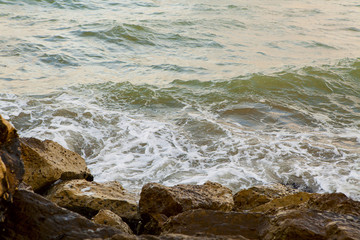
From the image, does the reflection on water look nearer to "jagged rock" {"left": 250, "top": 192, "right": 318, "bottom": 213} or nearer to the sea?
the sea

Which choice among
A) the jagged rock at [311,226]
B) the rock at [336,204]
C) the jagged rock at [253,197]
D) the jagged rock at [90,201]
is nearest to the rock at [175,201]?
the jagged rock at [90,201]

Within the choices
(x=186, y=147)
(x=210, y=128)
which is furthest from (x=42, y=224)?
Result: (x=210, y=128)

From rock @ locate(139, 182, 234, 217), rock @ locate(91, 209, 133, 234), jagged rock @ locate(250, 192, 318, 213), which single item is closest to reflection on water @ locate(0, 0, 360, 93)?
rock @ locate(139, 182, 234, 217)

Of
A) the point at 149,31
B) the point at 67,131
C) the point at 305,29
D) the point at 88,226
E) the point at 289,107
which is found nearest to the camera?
the point at 88,226

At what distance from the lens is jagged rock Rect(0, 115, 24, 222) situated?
7.18ft

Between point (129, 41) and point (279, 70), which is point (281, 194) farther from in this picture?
point (129, 41)

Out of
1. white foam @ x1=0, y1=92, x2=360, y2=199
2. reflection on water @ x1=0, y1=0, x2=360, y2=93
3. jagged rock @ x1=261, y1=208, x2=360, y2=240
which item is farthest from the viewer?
reflection on water @ x1=0, y1=0, x2=360, y2=93

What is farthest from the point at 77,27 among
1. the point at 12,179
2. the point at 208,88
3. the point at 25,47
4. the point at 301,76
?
the point at 12,179

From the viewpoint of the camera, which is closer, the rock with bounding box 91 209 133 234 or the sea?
the rock with bounding box 91 209 133 234

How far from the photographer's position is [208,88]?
9094mm

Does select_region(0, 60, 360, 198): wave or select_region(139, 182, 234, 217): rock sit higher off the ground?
select_region(139, 182, 234, 217): rock

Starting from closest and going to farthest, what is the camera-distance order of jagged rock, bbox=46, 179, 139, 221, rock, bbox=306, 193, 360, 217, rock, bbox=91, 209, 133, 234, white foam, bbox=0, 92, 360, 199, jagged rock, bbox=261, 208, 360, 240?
jagged rock, bbox=261, 208, 360, 240 → rock, bbox=306, 193, 360, 217 → rock, bbox=91, 209, 133, 234 → jagged rock, bbox=46, 179, 139, 221 → white foam, bbox=0, 92, 360, 199

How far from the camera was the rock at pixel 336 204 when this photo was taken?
2.80 m

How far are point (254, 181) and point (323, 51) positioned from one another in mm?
8839
